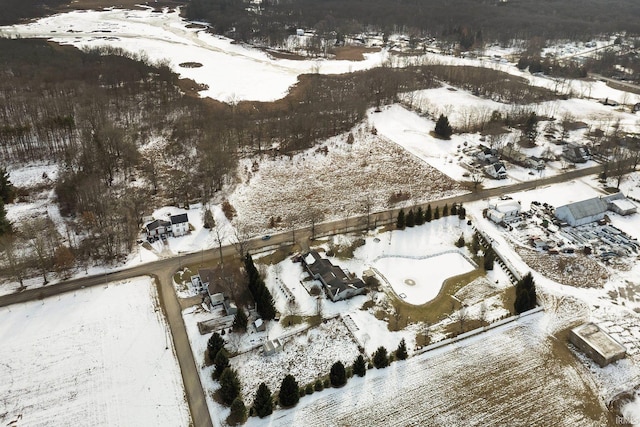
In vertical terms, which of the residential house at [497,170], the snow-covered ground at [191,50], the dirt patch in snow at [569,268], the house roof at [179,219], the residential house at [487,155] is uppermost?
the snow-covered ground at [191,50]

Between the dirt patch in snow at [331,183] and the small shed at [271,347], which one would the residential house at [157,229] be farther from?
the small shed at [271,347]

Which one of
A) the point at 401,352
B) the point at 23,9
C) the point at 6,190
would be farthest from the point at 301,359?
the point at 23,9

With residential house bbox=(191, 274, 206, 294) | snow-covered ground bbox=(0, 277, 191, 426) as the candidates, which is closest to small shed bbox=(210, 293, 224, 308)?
residential house bbox=(191, 274, 206, 294)

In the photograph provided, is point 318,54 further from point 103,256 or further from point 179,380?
Result: point 179,380

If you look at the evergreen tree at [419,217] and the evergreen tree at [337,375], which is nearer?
the evergreen tree at [337,375]

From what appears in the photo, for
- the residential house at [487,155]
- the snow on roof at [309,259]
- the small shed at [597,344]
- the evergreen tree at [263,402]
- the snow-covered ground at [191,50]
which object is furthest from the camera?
the snow-covered ground at [191,50]

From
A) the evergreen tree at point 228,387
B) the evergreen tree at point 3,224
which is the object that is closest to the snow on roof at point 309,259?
the evergreen tree at point 228,387

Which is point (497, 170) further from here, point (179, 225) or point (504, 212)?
point (179, 225)

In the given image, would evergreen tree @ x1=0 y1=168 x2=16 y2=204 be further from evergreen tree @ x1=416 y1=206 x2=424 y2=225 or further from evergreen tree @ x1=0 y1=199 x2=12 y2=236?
evergreen tree @ x1=416 y1=206 x2=424 y2=225

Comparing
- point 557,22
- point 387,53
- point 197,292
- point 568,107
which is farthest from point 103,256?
point 557,22
